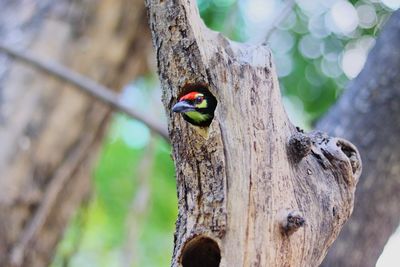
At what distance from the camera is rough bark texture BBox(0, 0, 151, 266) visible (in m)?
2.40

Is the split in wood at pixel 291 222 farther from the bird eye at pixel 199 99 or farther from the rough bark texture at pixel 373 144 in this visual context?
the rough bark texture at pixel 373 144

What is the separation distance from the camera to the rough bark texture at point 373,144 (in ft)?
5.49

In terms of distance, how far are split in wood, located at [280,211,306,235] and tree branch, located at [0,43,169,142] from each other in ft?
2.91

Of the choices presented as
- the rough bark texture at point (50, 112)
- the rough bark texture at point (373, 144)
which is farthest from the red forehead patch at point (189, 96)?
the rough bark texture at point (50, 112)

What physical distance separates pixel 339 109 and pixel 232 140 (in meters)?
0.77

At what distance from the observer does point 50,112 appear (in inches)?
97.8

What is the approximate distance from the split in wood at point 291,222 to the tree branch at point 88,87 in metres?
0.89

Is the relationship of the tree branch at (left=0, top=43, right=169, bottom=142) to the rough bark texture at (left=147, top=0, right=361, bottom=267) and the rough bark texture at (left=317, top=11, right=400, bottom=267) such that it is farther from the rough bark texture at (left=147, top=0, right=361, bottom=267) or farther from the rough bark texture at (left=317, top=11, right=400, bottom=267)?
the rough bark texture at (left=147, top=0, right=361, bottom=267)

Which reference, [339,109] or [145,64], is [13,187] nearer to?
[145,64]

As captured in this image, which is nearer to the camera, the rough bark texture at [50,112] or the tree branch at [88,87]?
the tree branch at [88,87]

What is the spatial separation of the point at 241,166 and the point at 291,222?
0.35ft

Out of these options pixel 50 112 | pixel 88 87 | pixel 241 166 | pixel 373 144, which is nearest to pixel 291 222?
pixel 241 166

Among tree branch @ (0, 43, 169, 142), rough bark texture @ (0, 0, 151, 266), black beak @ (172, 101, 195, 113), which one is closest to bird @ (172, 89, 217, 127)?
black beak @ (172, 101, 195, 113)

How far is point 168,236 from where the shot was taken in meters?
3.51
